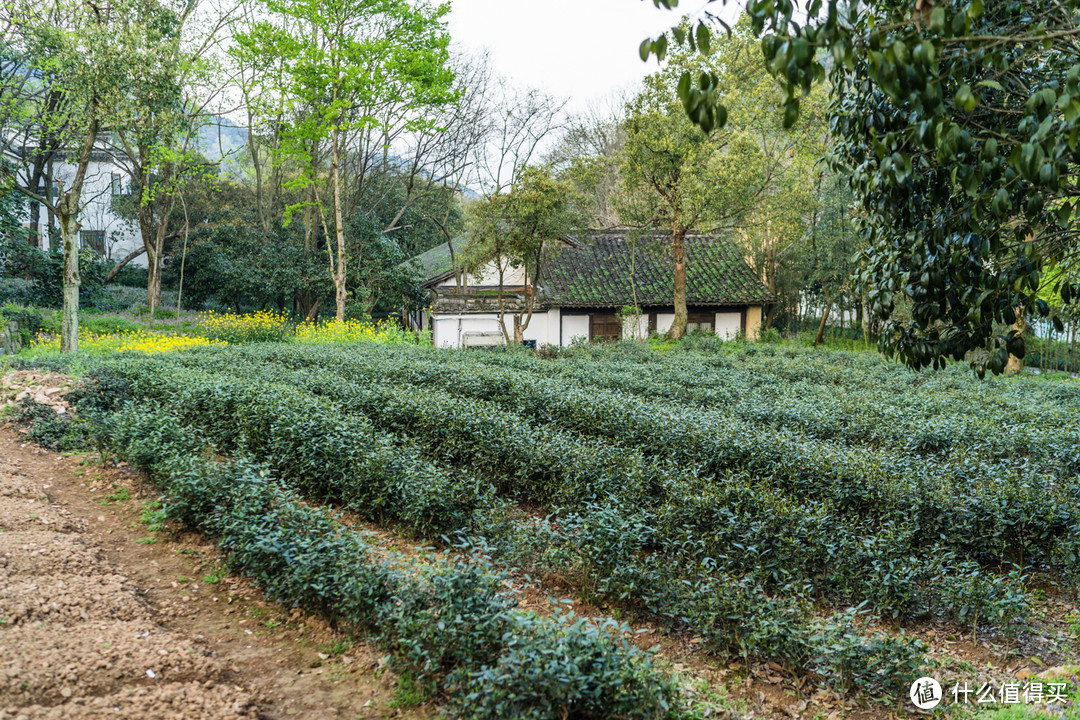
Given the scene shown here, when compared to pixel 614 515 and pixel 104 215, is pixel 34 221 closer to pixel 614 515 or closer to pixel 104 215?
pixel 104 215

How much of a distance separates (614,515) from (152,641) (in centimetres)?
321

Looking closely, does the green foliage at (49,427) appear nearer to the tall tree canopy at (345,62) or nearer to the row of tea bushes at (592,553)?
the row of tea bushes at (592,553)

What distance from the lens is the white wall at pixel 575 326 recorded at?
25812 mm

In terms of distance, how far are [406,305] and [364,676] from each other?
26.4 meters

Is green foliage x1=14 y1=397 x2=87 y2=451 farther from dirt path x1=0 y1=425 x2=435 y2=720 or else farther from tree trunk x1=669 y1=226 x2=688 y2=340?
tree trunk x1=669 y1=226 x2=688 y2=340

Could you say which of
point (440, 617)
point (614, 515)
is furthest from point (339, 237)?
point (440, 617)

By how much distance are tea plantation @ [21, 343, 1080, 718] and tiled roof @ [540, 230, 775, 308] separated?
50.3ft

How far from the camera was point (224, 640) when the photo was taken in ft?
14.5

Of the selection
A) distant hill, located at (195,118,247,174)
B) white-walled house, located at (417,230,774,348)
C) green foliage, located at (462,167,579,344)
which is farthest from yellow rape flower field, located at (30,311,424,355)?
distant hill, located at (195,118,247,174)

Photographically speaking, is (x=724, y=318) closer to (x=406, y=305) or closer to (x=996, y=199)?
(x=406, y=305)

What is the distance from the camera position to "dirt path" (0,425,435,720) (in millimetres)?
3391

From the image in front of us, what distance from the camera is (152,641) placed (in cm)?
397

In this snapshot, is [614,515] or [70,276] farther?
[70,276]

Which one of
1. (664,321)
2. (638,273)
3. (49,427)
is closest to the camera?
(49,427)
